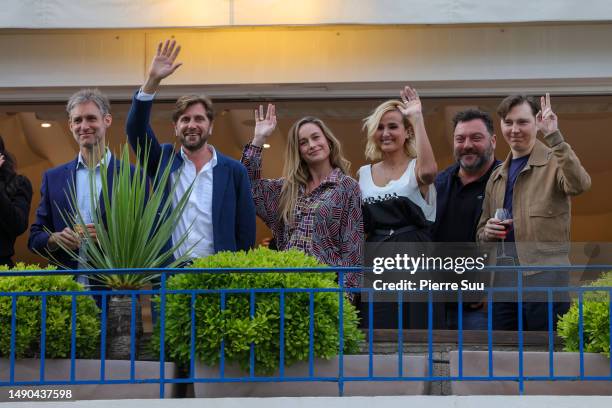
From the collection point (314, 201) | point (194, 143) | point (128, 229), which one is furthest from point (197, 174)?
point (128, 229)

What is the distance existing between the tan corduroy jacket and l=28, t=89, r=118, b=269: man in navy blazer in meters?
2.24

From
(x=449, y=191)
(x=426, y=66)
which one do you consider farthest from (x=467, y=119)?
(x=426, y=66)

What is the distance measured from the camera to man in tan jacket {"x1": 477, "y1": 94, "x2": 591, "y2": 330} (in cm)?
675

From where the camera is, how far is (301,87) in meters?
9.20

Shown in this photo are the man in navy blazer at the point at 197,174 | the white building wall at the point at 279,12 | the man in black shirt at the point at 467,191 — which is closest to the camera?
the man in navy blazer at the point at 197,174

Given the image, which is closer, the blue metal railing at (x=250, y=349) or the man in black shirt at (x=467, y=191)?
the blue metal railing at (x=250, y=349)

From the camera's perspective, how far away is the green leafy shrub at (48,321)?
5992mm

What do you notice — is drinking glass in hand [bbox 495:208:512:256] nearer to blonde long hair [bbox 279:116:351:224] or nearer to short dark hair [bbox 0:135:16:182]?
blonde long hair [bbox 279:116:351:224]

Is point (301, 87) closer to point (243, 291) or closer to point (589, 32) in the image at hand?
point (589, 32)

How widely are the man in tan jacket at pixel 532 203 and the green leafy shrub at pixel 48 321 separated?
88.5 inches

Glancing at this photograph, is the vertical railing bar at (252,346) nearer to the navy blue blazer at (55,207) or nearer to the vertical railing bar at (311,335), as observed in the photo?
the vertical railing bar at (311,335)

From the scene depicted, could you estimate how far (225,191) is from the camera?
22.7 ft

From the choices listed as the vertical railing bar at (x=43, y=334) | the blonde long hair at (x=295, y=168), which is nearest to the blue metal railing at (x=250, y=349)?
the vertical railing bar at (x=43, y=334)

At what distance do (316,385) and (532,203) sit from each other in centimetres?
181
